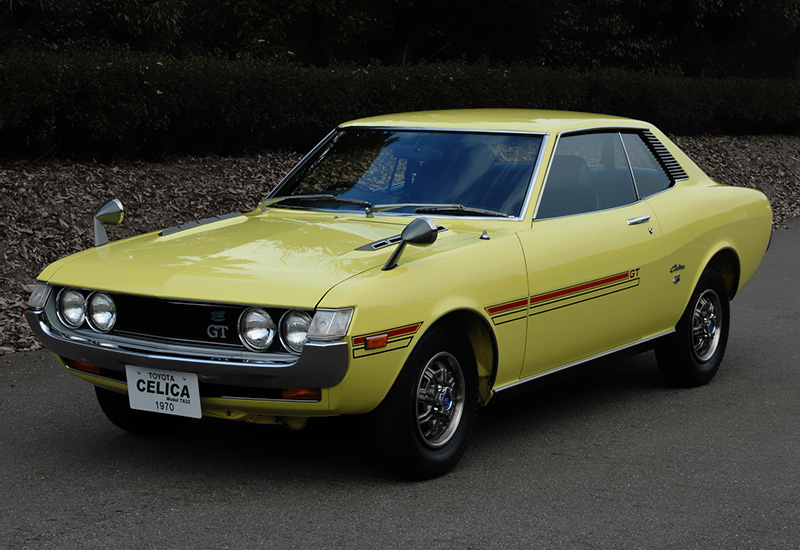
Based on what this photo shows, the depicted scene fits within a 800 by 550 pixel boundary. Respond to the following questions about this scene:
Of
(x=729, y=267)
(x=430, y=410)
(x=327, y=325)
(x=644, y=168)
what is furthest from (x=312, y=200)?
(x=729, y=267)

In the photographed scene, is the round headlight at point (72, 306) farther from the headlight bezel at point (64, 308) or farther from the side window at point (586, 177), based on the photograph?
the side window at point (586, 177)

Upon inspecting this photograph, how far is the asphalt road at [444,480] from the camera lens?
4352 mm

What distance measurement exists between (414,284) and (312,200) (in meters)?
1.54

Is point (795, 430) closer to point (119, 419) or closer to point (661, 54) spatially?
point (119, 419)

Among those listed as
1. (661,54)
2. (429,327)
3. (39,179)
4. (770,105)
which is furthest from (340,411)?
(661,54)

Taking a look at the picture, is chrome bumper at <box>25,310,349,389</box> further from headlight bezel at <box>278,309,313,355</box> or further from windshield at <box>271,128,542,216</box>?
windshield at <box>271,128,542,216</box>

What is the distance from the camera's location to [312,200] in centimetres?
610

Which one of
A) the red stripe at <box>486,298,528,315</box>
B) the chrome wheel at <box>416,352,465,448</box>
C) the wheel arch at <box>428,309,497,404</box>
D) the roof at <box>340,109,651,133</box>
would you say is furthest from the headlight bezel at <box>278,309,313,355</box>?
the roof at <box>340,109,651,133</box>

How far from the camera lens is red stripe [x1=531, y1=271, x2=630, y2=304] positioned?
17.8 feet

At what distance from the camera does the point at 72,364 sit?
509cm

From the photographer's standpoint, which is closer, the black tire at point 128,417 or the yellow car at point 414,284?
the yellow car at point 414,284

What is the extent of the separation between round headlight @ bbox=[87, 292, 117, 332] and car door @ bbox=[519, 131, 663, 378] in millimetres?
1968

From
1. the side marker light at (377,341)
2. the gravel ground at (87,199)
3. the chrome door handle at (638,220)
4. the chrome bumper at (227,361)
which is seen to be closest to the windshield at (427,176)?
the chrome door handle at (638,220)

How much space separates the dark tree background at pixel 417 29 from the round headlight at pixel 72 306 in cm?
1002
